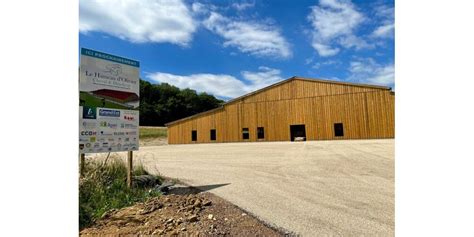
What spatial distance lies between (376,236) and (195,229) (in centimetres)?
169

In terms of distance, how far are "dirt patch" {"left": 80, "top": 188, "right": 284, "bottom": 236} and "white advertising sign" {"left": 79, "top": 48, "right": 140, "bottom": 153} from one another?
138 cm

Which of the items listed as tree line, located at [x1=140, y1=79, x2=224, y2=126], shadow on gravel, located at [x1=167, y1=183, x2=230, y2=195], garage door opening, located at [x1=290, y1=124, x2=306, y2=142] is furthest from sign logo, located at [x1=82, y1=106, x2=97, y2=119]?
tree line, located at [x1=140, y1=79, x2=224, y2=126]

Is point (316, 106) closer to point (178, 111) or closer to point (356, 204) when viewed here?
A: point (356, 204)

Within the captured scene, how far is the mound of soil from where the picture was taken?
2.81 m

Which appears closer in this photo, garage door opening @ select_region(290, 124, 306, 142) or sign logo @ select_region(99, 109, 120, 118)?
sign logo @ select_region(99, 109, 120, 118)

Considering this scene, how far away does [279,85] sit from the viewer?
2530cm

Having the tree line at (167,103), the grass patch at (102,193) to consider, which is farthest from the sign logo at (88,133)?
the tree line at (167,103)

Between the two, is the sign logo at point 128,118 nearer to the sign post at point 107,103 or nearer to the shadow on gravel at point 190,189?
the sign post at point 107,103

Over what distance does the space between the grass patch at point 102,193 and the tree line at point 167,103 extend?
46474 mm

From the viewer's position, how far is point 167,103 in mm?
52875

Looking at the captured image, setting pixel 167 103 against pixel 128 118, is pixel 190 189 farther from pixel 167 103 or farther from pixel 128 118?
pixel 167 103

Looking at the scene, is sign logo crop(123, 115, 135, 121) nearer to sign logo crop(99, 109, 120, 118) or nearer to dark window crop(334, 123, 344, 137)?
sign logo crop(99, 109, 120, 118)

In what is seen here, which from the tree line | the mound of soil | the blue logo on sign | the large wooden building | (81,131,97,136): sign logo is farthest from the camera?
the tree line

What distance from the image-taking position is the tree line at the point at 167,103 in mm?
51156
